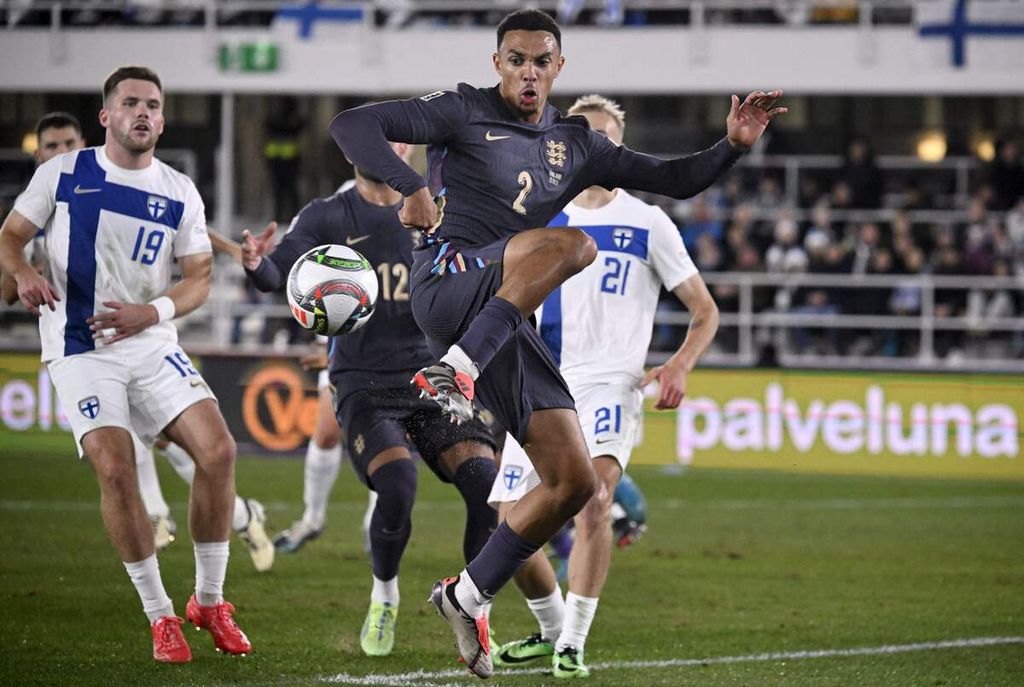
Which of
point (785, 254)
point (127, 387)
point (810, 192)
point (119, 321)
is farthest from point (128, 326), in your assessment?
point (810, 192)

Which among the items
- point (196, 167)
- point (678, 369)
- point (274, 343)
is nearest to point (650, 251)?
point (678, 369)

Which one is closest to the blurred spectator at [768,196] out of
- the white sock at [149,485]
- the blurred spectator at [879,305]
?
the blurred spectator at [879,305]

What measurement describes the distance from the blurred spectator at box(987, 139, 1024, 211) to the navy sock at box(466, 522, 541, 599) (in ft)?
54.4

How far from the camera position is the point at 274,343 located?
2025cm

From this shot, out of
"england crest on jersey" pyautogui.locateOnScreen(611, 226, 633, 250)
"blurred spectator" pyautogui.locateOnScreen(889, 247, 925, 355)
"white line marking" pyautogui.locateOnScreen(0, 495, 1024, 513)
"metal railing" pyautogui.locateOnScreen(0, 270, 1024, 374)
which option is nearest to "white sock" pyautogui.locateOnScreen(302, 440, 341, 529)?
"white line marking" pyautogui.locateOnScreen(0, 495, 1024, 513)

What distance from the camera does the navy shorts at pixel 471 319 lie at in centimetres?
554

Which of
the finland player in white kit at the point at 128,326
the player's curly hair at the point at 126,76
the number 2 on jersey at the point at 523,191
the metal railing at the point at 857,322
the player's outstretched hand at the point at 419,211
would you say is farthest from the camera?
the metal railing at the point at 857,322

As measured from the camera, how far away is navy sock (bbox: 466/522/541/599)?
18.8 feet

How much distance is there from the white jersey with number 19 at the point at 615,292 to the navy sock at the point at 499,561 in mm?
1785

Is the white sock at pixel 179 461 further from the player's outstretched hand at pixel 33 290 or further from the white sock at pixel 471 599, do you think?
the white sock at pixel 471 599

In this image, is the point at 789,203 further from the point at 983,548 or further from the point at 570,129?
the point at 570,129

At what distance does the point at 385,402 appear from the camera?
7332 mm

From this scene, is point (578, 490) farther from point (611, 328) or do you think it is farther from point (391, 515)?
point (611, 328)

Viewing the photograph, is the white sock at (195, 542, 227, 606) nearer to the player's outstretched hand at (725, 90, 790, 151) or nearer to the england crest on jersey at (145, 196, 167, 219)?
the england crest on jersey at (145, 196, 167, 219)
